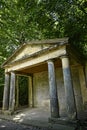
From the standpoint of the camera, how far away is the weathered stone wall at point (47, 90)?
34.8 feet

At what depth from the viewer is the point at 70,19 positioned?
962 centimetres

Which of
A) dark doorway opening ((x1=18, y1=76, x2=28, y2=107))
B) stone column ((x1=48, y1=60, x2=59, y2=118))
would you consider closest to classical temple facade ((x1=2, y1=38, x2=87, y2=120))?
stone column ((x1=48, y1=60, x2=59, y2=118))

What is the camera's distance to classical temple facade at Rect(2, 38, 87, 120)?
24.3 feet

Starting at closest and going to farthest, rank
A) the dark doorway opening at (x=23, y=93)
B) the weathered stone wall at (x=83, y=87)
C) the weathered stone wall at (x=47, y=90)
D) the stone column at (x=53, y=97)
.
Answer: the stone column at (x=53, y=97) → the weathered stone wall at (x=83, y=87) → the weathered stone wall at (x=47, y=90) → the dark doorway opening at (x=23, y=93)

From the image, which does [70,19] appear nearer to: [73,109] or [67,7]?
[67,7]

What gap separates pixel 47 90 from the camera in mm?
12594

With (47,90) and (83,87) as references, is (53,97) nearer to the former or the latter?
(83,87)

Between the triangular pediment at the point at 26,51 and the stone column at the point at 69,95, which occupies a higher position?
the triangular pediment at the point at 26,51

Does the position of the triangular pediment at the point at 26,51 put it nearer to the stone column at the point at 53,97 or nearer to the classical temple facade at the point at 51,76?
the classical temple facade at the point at 51,76

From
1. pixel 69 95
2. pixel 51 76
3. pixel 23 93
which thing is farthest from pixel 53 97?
pixel 23 93

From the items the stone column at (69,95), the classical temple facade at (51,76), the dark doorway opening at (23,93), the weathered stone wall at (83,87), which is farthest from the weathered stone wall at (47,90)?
the dark doorway opening at (23,93)

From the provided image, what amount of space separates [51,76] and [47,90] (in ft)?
16.0

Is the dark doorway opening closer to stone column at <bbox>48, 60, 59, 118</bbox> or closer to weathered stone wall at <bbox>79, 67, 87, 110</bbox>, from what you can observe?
weathered stone wall at <bbox>79, 67, 87, 110</bbox>

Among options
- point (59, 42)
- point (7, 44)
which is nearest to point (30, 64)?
point (59, 42)
